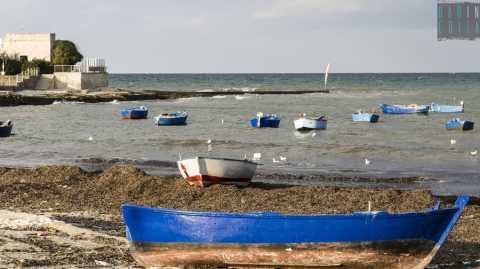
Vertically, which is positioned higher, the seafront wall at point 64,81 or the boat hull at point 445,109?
the seafront wall at point 64,81

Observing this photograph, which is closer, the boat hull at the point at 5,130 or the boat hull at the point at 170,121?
the boat hull at the point at 5,130

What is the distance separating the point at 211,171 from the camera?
89.2 feet

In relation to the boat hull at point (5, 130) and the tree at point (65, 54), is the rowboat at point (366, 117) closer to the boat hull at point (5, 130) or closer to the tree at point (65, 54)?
the boat hull at point (5, 130)

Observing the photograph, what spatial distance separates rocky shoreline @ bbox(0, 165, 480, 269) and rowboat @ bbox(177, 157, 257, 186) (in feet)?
1.32

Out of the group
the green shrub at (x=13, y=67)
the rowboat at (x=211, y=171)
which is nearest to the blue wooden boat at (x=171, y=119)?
the rowboat at (x=211, y=171)

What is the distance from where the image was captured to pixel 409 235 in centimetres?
1543

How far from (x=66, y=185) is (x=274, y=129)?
37.5m

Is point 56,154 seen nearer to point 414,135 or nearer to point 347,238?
point 414,135

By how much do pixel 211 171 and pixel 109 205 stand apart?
3.68m

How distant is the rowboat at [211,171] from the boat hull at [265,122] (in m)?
37.5

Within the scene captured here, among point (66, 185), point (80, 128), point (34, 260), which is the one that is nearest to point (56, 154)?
point (66, 185)

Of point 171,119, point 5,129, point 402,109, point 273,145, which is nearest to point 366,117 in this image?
point 402,109

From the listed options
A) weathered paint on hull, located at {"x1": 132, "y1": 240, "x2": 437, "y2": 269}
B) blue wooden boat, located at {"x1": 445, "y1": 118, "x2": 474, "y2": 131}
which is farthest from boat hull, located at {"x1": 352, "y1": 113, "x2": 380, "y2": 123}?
weathered paint on hull, located at {"x1": 132, "y1": 240, "x2": 437, "y2": 269}

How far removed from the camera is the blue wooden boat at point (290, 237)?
15.3 meters
